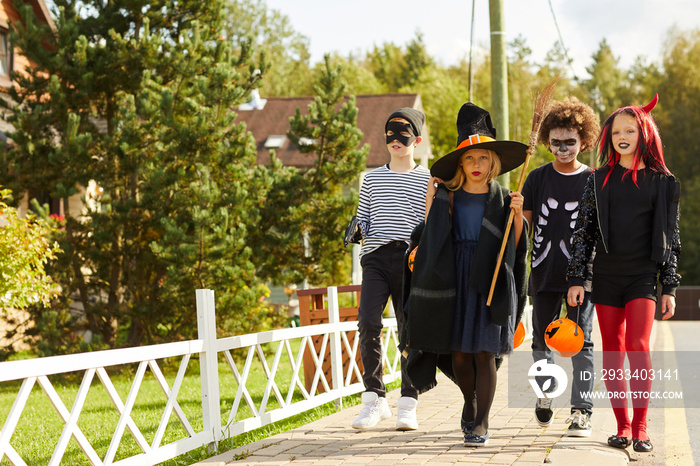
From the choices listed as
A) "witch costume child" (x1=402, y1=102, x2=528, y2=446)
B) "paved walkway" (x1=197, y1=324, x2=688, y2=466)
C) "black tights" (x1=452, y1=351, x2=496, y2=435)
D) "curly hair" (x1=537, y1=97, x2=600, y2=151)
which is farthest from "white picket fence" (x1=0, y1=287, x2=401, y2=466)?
"curly hair" (x1=537, y1=97, x2=600, y2=151)

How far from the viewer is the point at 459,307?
16.3ft

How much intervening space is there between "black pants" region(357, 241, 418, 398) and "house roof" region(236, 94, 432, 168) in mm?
21506

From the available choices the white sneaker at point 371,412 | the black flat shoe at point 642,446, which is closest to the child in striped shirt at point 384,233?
the white sneaker at point 371,412

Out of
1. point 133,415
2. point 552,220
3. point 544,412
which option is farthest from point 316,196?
point 544,412

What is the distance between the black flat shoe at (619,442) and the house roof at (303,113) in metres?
22.7

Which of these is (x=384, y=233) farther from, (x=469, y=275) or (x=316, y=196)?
(x=316, y=196)

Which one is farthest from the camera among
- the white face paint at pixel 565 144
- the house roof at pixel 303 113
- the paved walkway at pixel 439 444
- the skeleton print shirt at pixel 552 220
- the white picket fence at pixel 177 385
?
the house roof at pixel 303 113

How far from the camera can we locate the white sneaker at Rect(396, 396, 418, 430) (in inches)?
226

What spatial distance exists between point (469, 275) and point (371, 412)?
1523mm

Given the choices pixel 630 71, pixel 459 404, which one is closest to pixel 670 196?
pixel 459 404

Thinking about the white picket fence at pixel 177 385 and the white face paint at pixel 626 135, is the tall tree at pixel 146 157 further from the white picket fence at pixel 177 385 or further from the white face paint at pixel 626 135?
the white face paint at pixel 626 135

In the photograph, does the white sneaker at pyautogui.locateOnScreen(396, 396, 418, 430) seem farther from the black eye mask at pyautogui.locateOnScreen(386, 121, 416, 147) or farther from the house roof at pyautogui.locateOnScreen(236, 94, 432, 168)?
the house roof at pyautogui.locateOnScreen(236, 94, 432, 168)

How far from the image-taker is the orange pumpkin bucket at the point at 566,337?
505 cm

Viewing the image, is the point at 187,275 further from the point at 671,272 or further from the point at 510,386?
the point at 671,272
